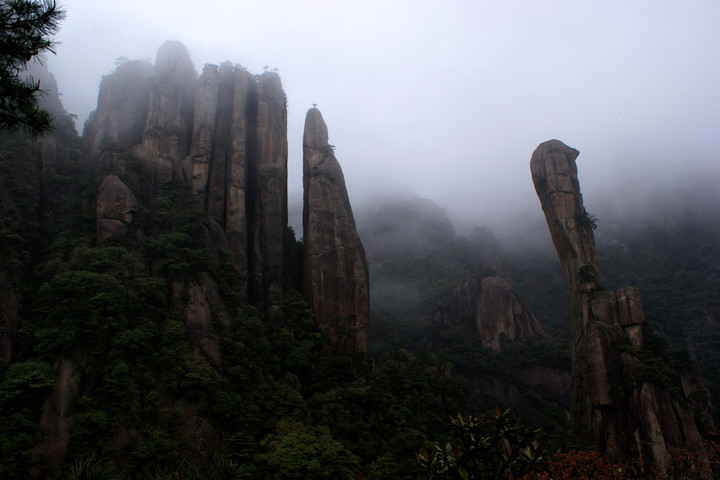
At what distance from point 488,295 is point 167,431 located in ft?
149

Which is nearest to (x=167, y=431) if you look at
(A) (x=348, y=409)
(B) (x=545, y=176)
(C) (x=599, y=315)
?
(A) (x=348, y=409)

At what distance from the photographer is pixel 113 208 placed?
27.2 metres

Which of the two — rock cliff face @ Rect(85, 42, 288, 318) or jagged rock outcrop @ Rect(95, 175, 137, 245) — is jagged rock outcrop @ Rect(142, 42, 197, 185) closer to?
rock cliff face @ Rect(85, 42, 288, 318)

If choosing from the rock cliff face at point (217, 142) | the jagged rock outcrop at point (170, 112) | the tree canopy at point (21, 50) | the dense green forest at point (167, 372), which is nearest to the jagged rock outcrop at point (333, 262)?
the dense green forest at point (167, 372)

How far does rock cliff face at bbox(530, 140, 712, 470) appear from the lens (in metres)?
24.5

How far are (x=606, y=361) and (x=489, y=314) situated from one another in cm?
2773

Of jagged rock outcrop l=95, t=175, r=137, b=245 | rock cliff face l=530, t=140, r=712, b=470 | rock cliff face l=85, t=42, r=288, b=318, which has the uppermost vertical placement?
rock cliff face l=85, t=42, r=288, b=318

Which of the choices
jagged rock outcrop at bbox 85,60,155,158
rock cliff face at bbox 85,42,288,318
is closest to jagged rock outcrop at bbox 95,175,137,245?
rock cliff face at bbox 85,42,288,318

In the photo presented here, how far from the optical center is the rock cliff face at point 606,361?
24484 mm

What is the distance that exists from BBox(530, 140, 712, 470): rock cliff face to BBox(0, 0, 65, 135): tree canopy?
2531 centimetres

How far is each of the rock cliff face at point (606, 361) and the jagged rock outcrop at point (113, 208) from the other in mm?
29766

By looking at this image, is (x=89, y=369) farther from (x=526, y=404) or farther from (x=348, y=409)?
(x=526, y=404)

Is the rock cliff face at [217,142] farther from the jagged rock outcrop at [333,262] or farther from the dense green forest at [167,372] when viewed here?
the jagged rock outcrop at [333,262]

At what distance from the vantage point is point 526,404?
45000 mm
